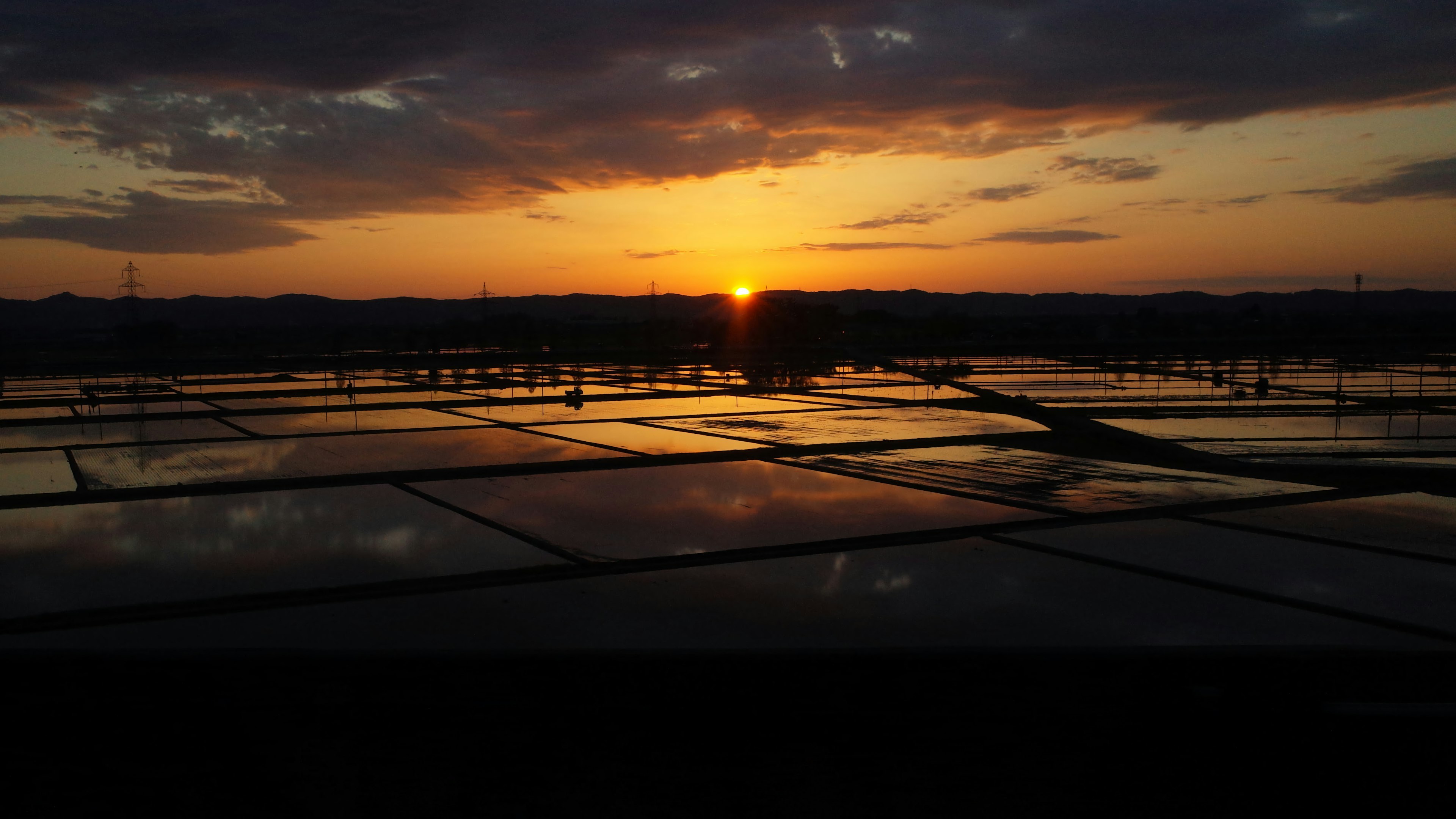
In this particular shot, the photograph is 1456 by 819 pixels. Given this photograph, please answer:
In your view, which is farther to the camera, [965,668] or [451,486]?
[451,486]

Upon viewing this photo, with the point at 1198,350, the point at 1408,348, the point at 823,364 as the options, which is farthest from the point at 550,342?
the point at 1408,348

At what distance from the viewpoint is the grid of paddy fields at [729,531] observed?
221 inches

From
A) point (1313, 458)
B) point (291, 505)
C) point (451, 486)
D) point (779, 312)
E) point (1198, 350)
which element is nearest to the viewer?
point (291, 505)

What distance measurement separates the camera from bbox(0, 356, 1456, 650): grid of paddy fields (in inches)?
221

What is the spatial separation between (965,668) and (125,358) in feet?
185

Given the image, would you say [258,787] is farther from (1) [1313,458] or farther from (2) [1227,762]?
(1) [1313,458]

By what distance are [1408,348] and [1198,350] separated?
12066 mm

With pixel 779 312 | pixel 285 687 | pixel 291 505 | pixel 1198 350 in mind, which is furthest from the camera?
pixel 779 312

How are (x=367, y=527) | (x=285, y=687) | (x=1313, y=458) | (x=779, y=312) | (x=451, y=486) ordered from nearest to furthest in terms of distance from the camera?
(x=285, y=687)
(x=367, y=527)
(x=451, y=486)
(x=1313, y=458)
(x=779, y=312)

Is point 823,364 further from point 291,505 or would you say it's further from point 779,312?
point 291,505

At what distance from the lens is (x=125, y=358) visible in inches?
1957

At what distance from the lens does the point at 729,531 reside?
8.28 meters

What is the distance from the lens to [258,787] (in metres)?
3.73

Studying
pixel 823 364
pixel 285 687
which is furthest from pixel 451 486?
pixel 823 364
